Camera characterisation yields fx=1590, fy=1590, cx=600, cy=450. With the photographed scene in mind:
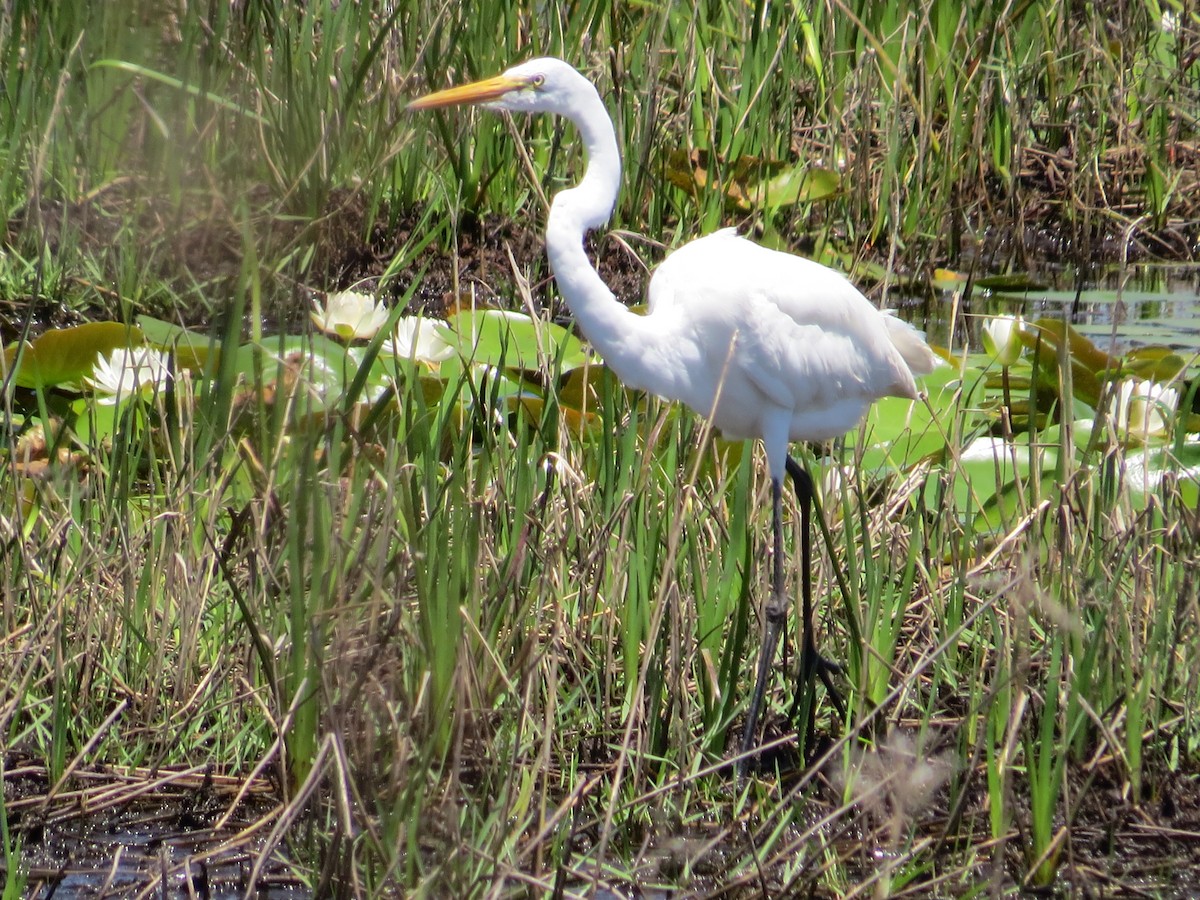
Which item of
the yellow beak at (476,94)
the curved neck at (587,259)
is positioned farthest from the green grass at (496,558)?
the yellow beak at (476,94)

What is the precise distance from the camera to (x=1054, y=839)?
199cm

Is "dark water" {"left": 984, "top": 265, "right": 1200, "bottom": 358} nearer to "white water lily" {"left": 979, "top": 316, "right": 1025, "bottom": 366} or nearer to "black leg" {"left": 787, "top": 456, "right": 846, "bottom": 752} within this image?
"white water lily" {"left": 979, "top": 316, "right": 1025, "bottom": 366}

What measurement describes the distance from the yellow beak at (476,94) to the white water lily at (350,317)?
31.7 inches

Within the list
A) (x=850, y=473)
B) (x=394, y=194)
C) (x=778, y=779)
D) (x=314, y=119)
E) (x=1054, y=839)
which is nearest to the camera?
(x=1054, y=839)

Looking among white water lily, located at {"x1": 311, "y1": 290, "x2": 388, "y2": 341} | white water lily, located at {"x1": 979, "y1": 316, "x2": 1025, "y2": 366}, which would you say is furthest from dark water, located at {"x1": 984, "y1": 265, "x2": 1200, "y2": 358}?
white water lily, located at {"x1": 311, "y1": 290, "x2": 388, "y2": 341}

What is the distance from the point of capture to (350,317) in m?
3.40

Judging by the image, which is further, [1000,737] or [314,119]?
[314,119]

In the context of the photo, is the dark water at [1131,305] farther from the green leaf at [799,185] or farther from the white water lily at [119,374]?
the white water lily at [119,374]

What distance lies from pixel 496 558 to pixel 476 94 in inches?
30.3

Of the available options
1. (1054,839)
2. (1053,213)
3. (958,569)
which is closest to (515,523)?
(958,569)

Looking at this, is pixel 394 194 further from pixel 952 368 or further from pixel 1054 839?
pixel 1054 839

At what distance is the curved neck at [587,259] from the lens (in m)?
2.51

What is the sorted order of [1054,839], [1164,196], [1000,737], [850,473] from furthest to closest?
[1164,196], [850,473], [1000,737], [1054,839]

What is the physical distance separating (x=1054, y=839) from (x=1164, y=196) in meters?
3.46
